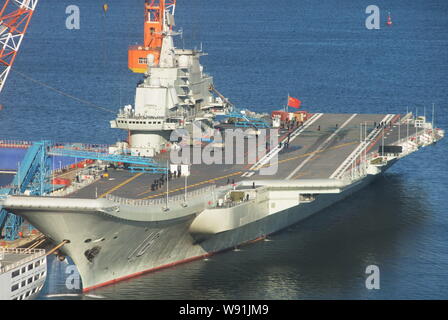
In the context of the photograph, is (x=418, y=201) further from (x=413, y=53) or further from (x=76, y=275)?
(x=413, y=53)

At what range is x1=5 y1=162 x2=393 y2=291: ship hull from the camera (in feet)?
174

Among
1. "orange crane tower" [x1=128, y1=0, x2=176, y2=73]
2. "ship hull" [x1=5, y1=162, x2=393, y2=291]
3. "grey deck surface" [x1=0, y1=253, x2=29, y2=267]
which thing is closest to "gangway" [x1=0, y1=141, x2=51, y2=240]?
"grey deck surface" [x1=0, y1=253, x2=29, y2=267]

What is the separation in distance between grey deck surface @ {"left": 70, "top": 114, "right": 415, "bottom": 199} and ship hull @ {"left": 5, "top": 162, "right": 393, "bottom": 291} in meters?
2.63

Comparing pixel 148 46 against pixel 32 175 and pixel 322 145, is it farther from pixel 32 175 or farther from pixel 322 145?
pixel 32 175

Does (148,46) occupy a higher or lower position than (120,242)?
higher

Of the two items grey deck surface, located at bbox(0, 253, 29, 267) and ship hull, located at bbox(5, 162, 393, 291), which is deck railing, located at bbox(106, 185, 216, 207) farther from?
grey deck surface, located at bbox(0, 253, 29, 267)

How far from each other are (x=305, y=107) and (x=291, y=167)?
4539cm

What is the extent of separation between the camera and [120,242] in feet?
180

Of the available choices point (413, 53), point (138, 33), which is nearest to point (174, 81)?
point (413, 53)

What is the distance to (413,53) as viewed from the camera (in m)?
163

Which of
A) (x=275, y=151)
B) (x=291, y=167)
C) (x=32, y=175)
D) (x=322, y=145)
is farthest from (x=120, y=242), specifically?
(x=322, y=145)

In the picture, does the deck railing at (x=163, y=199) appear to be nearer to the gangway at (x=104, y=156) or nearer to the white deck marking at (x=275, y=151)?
the gangway at (x=104, y=156)

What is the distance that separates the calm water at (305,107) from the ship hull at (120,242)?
708 mm
